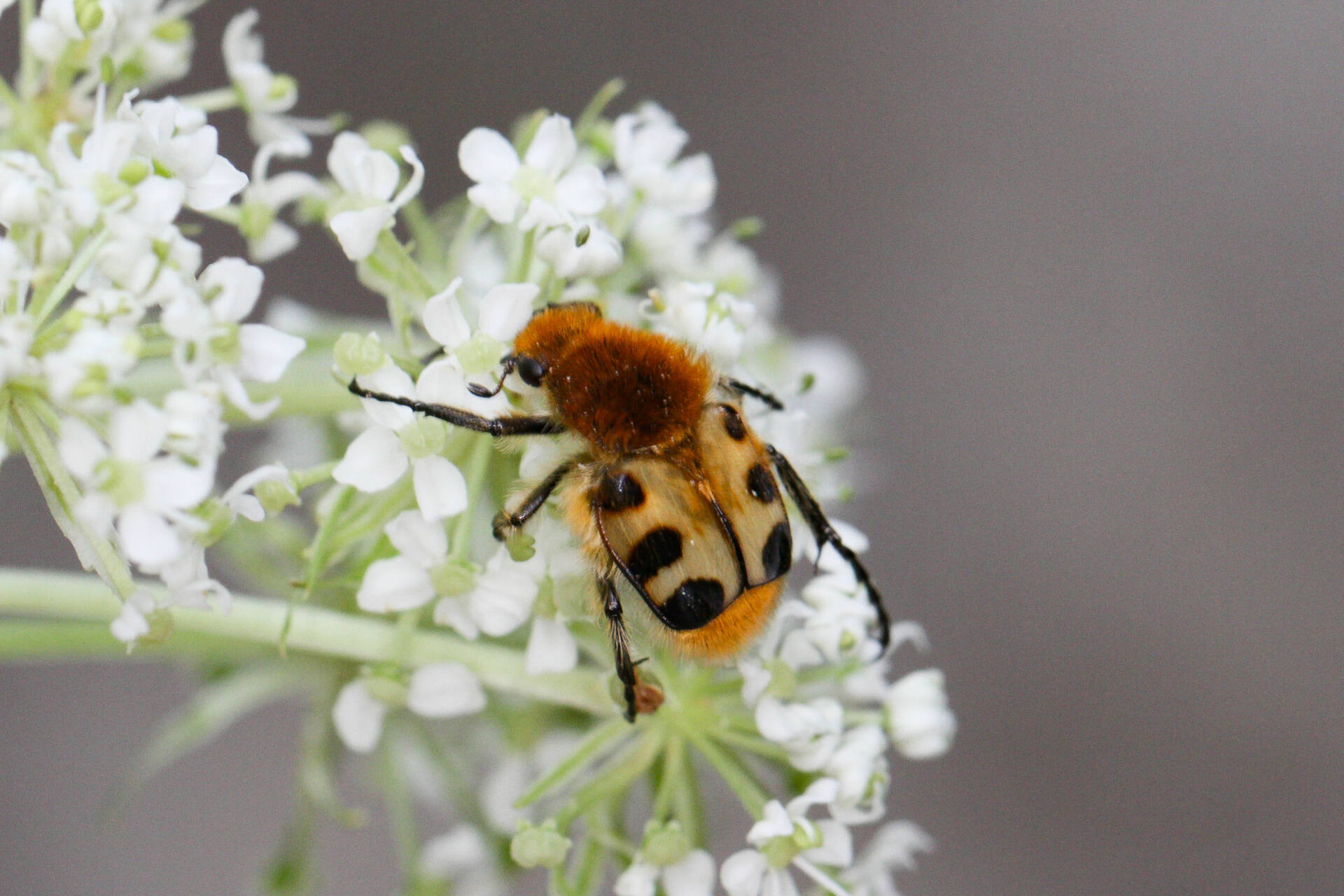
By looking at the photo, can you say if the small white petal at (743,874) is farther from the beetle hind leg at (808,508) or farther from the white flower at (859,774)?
the beetle hind leg at (808,508)

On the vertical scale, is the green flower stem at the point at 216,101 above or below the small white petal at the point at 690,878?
above

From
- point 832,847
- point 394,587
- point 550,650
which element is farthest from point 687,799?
point 394,587

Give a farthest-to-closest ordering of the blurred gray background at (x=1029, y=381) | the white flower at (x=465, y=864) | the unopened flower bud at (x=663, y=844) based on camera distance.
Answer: the blurred gray background at (x=1029, y=381)
the white flower at (x=465, y=864)
the unopened flower bud at (x=663, y=844)

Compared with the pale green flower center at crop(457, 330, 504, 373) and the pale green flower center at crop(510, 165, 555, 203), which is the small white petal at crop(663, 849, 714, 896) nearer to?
the pale green flower center at crop(457, 330, 504, 373)

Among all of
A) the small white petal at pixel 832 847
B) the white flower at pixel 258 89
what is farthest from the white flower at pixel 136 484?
the small white petal at pixel 832 847

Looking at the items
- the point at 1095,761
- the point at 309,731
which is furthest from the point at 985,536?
the point at 309,731

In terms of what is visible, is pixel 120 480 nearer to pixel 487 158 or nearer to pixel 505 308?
pixel 505 308

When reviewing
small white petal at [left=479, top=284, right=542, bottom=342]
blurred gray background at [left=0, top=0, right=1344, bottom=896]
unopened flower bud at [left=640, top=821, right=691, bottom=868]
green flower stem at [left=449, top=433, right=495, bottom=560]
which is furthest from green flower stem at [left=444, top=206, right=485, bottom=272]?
blurred gray background at [left=0, top=0, right=1344, bottom=896]
